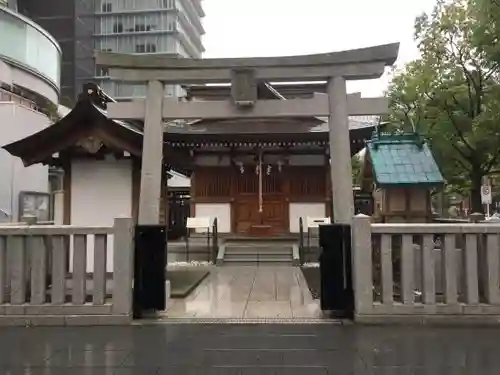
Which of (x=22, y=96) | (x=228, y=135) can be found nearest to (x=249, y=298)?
(x=228, y=135)

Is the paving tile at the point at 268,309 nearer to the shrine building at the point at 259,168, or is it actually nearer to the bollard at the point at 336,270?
the bollard at the point at 336,270

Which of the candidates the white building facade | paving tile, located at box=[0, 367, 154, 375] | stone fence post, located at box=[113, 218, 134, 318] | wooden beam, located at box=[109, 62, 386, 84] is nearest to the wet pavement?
paving tile, located at box=[0, 367, 154, 375]

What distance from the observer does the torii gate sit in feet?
25.3

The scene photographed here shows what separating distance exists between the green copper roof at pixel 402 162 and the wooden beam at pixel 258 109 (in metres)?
2.19

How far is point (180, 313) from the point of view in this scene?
7.71m

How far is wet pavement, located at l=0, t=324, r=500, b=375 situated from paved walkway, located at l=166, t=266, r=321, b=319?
30.7 inches

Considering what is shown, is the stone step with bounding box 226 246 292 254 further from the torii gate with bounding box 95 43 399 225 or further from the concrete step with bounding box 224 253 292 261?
the torii gate with bounding box 95 43 399 225

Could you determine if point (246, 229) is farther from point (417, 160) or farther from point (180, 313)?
point (180, 313)

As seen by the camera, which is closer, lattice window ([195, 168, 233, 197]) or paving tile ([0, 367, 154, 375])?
paving tile ([0, 367, 154, 375])

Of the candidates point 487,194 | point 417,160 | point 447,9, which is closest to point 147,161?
point 417,160

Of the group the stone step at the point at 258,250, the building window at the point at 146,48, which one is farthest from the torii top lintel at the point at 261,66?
the building window at the point at 146,48

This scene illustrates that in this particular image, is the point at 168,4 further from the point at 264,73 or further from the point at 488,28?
the point at 264,73

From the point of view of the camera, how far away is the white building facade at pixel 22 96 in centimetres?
1769

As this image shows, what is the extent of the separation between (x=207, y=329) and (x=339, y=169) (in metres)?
3.15
